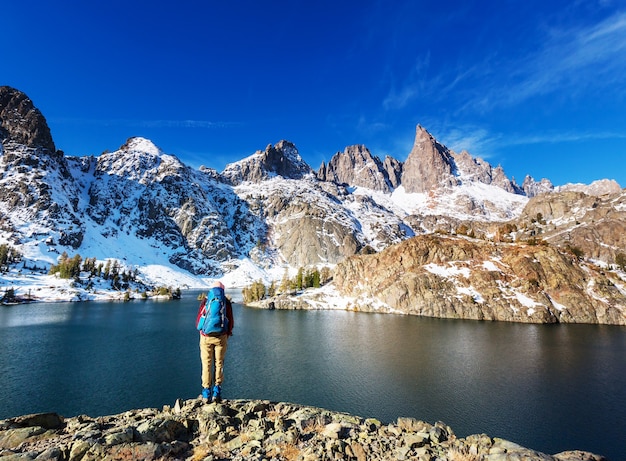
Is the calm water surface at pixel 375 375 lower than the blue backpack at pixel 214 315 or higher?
lower

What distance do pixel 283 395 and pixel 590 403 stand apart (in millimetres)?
35751

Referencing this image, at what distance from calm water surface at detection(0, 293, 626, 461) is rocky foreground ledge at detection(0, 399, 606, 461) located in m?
17.2

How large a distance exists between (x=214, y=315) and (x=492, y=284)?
124 meters

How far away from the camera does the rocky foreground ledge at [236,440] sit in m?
13.6

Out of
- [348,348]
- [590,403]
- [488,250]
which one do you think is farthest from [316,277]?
[590,403]

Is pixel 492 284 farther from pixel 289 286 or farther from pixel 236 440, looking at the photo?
pixel 236 440

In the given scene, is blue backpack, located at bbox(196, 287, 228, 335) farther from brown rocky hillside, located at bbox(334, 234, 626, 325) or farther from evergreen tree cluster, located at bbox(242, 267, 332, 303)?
evergreen tree cluster, located at bbox(242, 267, 332, 303)

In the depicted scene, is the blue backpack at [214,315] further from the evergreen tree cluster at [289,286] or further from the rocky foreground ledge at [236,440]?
the evergreen tree cluster at [289,286]

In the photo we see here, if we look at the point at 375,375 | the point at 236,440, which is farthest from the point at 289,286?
the point at 236,440

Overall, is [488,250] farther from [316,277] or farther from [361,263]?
[316,277]

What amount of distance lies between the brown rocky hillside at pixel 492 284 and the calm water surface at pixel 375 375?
2039 centimetres

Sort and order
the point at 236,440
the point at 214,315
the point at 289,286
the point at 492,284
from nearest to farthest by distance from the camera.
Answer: the point at 236,440, the point at 214,315, the point at 492,284, the point at 289,286

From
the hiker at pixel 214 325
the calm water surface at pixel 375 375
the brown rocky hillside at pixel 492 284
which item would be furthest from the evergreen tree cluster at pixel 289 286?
the hiker at pixel 214 325

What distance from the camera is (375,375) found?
4822cm
